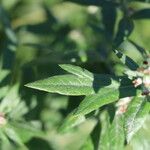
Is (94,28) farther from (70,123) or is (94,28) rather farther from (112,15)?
(70,123)

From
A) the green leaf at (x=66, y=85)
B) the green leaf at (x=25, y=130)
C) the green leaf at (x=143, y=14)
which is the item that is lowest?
the green leaf at (x=25, y=130)

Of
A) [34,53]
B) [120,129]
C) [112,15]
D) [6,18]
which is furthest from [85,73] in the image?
[34,53]

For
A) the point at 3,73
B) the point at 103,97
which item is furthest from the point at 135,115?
the point at 3,73

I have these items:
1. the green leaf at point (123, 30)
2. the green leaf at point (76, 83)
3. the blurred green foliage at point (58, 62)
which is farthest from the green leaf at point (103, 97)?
the green leaf at point (123, 30)

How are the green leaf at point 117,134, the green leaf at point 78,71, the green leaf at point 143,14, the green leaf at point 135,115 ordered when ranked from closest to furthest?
the green leaf at point 135,115, the green leaf at point 78,71, the green leaf at point 117,134, the green leaf at point 143,14

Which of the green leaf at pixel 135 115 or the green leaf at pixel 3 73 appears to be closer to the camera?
the green leaf at pixel 135 115

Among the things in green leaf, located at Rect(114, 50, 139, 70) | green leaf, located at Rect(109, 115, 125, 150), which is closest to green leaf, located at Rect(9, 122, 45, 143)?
green leaf, located at Rect(109, 115, 125, 150)

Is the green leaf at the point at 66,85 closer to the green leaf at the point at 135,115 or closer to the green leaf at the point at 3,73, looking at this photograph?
the green leaf at the point at 135,115

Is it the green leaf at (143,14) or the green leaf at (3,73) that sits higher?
the green leaf at (143,14)
